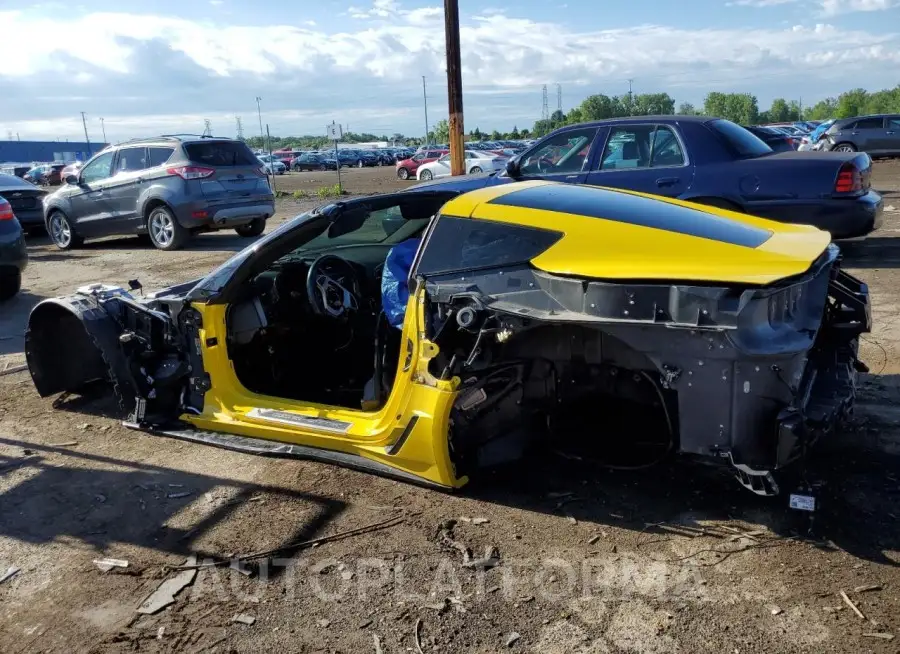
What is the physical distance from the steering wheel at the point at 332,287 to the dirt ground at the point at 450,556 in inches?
35.9

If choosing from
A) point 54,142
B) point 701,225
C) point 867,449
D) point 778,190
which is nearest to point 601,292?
point 701,225

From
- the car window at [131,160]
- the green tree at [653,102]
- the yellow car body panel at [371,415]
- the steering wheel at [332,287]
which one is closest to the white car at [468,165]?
the car window at [131,160]

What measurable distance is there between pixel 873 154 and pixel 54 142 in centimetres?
8117

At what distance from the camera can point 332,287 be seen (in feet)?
15.2

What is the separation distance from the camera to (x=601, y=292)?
10.2ft

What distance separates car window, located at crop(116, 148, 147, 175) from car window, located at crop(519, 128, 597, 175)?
7.09 meters

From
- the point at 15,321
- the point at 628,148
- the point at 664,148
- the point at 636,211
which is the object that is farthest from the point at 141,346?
the point at 664,148

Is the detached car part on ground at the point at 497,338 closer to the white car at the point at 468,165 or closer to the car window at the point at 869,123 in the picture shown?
the white car at the point at 468,165

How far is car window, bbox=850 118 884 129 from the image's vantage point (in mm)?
24922

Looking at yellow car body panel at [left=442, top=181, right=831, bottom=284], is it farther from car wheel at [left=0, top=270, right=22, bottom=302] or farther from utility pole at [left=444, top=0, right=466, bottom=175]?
utility pole at [left=444, top=0, right=466, bottom=175]

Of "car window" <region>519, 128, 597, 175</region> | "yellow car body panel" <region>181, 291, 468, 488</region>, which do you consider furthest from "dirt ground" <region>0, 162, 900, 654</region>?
"car window" <region>519, 128, 597, 175</region>

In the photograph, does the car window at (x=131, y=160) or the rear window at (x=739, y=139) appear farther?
the car window at (x=131, y=160)

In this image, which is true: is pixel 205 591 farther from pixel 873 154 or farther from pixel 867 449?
pixel 873 154

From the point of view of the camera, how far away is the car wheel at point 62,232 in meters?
13.9
